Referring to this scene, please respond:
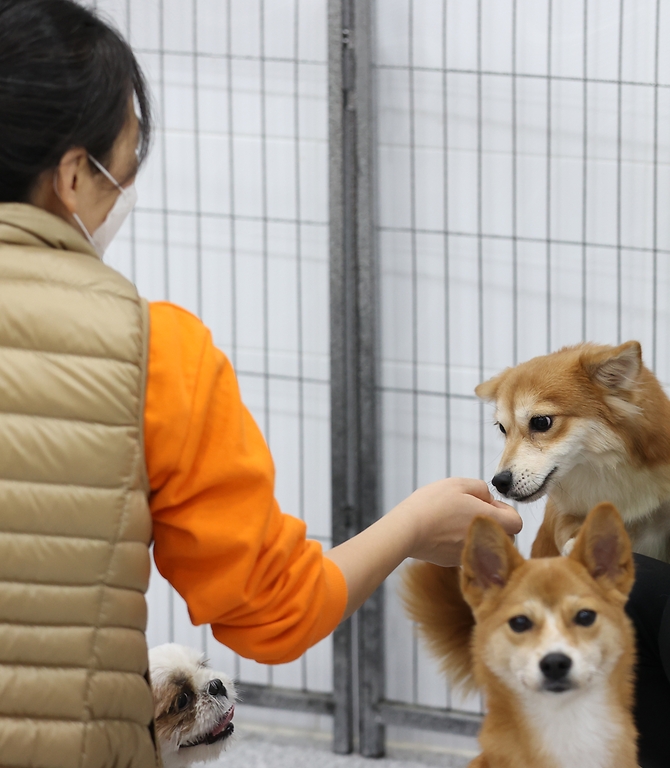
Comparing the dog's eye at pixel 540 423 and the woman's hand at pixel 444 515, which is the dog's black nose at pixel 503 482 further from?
the woman's hand at pixel 444 515

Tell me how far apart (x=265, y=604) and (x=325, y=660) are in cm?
159

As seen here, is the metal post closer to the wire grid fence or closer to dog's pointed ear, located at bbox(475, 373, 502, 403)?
the wire grid fence

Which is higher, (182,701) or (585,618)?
(585,618)

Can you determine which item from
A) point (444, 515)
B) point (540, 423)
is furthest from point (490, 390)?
point (444, 515)

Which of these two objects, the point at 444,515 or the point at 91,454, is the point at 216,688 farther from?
the point at 91,454

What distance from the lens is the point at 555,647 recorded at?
2.47ft

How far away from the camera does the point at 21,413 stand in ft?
2.50

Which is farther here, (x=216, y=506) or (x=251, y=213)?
(x=251, y=213)

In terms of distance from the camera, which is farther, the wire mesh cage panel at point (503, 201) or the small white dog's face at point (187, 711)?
the wire mesh cage panel at point (503, 201)

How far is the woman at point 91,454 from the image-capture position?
2.52 feet

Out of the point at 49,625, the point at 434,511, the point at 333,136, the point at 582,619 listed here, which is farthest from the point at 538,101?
the point at 49,625

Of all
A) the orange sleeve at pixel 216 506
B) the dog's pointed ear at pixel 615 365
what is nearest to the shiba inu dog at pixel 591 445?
the dog's pointed ear at pixel 615 365

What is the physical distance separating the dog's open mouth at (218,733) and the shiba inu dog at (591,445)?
0.64 m

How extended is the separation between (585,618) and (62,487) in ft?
1.45
